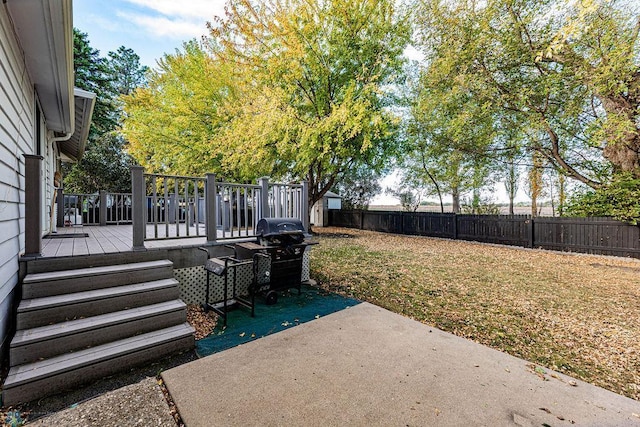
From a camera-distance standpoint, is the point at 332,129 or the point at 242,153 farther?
the point at 242,153

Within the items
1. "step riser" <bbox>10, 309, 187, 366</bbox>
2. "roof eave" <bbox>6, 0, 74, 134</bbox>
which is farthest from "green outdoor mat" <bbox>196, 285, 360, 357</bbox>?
"roof eave" <bbox>6, 0, 74, 134</bbox>

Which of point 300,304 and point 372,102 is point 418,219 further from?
point 300,304

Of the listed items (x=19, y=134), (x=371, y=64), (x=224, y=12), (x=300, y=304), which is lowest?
(x=300, y=304)

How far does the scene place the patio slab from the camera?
182 centimetres

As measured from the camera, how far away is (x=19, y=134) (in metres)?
3.20

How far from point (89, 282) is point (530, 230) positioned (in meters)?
11.0

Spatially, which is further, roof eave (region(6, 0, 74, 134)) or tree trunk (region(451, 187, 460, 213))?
tree trunk (region(451, 187, 460, 213))

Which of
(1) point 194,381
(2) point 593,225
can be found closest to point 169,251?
(1) point 194,381

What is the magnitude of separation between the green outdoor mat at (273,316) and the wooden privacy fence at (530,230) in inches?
313

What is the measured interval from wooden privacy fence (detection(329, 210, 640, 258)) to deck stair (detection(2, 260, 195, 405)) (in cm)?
1024

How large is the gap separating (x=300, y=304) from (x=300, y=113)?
28.0 feet

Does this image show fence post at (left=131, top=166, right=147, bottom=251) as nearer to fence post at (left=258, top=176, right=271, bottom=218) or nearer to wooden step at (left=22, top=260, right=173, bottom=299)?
wooden step at (left=22, top=260, right=173, bottom=299)

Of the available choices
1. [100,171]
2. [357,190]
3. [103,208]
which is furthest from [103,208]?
[357,190]

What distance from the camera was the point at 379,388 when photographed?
6.93 ft
